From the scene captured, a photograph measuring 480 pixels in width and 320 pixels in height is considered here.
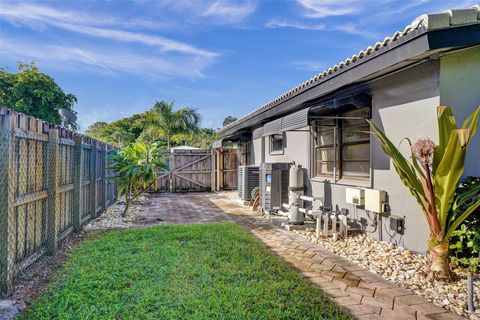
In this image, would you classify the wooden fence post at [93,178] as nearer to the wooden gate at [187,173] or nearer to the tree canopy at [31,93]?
the wooden gate at [187,173]

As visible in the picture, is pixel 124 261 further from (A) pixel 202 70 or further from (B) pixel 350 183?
(A) pixel 202 70

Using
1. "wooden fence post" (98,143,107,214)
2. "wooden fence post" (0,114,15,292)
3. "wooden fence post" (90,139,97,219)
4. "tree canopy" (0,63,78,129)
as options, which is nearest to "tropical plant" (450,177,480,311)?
"wooden fence post" (0,114,15,292)

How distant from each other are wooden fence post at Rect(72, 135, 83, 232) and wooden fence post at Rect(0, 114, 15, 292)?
2.69m

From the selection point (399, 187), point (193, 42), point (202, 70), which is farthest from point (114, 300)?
point (202, 70)

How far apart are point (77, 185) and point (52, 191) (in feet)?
4.66

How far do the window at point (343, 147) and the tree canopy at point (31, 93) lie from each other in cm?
2236

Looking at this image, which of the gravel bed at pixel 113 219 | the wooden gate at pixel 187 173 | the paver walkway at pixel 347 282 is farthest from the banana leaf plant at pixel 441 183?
the wooden gate at pixel 187 173

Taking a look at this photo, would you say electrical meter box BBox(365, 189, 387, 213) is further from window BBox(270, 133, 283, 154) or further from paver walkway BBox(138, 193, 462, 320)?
window BBox(270, 133, 283, 154)

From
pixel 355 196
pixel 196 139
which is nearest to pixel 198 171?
pixel 355 196

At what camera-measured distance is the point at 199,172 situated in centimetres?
1611

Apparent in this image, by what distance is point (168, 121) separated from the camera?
98.4 feet

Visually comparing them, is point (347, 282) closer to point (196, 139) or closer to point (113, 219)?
point (113, 219)

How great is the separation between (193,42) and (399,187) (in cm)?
1156

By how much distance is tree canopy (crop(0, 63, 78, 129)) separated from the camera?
23.7 metres
